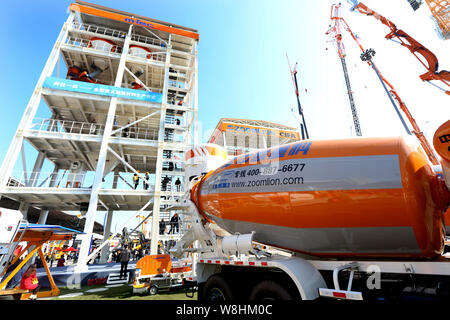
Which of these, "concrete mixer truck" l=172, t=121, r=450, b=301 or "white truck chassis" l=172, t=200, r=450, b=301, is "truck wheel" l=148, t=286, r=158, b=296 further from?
"concrete mixer truck" l=172, t=121, r=450, b=301

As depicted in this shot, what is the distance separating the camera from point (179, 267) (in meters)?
10.0

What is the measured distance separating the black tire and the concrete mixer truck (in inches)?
0.7

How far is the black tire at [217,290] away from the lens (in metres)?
4.58

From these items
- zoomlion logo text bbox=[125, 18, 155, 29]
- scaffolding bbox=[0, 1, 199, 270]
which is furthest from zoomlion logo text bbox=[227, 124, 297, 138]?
zoomlion logo text bbox=[125, 18, 155, 29]

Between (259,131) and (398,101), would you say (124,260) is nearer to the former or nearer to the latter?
(259,131)

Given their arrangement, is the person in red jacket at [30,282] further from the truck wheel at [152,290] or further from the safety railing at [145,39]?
the safety railing at [145,39]

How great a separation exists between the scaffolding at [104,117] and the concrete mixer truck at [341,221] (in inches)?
349

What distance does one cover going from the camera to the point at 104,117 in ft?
65.6

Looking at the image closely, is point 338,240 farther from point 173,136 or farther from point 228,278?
point 173,136

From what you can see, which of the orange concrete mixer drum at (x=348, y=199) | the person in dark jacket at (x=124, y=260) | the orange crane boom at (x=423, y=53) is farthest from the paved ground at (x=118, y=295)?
the orange crane boom at (x=423, y=53)

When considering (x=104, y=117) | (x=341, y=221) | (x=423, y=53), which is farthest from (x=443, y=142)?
(x=104, y=117)

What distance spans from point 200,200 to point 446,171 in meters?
4.66
